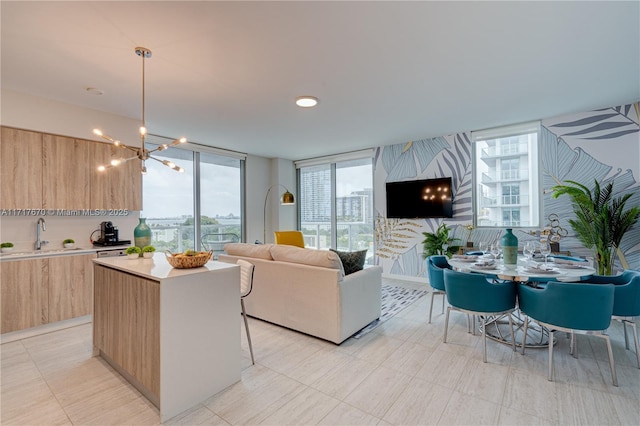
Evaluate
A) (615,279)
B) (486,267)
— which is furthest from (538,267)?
(615,279)

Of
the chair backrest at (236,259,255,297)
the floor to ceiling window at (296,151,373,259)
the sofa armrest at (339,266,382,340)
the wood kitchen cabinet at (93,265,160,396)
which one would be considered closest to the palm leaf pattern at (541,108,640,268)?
the sofa armrest at (339,266,382,340)

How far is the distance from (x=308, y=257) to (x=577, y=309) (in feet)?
7.25

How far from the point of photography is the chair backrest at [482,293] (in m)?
2.51

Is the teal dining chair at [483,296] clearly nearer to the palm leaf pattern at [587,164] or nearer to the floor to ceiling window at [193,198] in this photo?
the palm leaf pattern at [587,164]

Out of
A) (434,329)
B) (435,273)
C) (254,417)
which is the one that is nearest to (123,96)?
(254,417)

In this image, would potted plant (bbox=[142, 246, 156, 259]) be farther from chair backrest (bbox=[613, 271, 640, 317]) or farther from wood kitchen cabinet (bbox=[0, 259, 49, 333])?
chair backrest (bbox=[613, 271, 640, 317])

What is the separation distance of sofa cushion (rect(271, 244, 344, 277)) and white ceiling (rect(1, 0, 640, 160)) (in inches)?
68.6

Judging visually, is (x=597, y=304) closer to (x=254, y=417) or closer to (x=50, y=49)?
(x=254, y=417)

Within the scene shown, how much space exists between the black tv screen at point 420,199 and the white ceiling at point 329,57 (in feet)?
4.53

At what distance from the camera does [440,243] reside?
4.83 meters

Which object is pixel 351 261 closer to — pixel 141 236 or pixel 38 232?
pixel 141 236

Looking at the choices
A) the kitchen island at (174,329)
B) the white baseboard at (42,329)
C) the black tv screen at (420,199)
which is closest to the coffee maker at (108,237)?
the white baseboard at (42,329)

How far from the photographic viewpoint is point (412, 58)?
2566 mm

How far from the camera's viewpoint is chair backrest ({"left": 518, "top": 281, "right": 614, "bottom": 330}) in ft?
6.89
